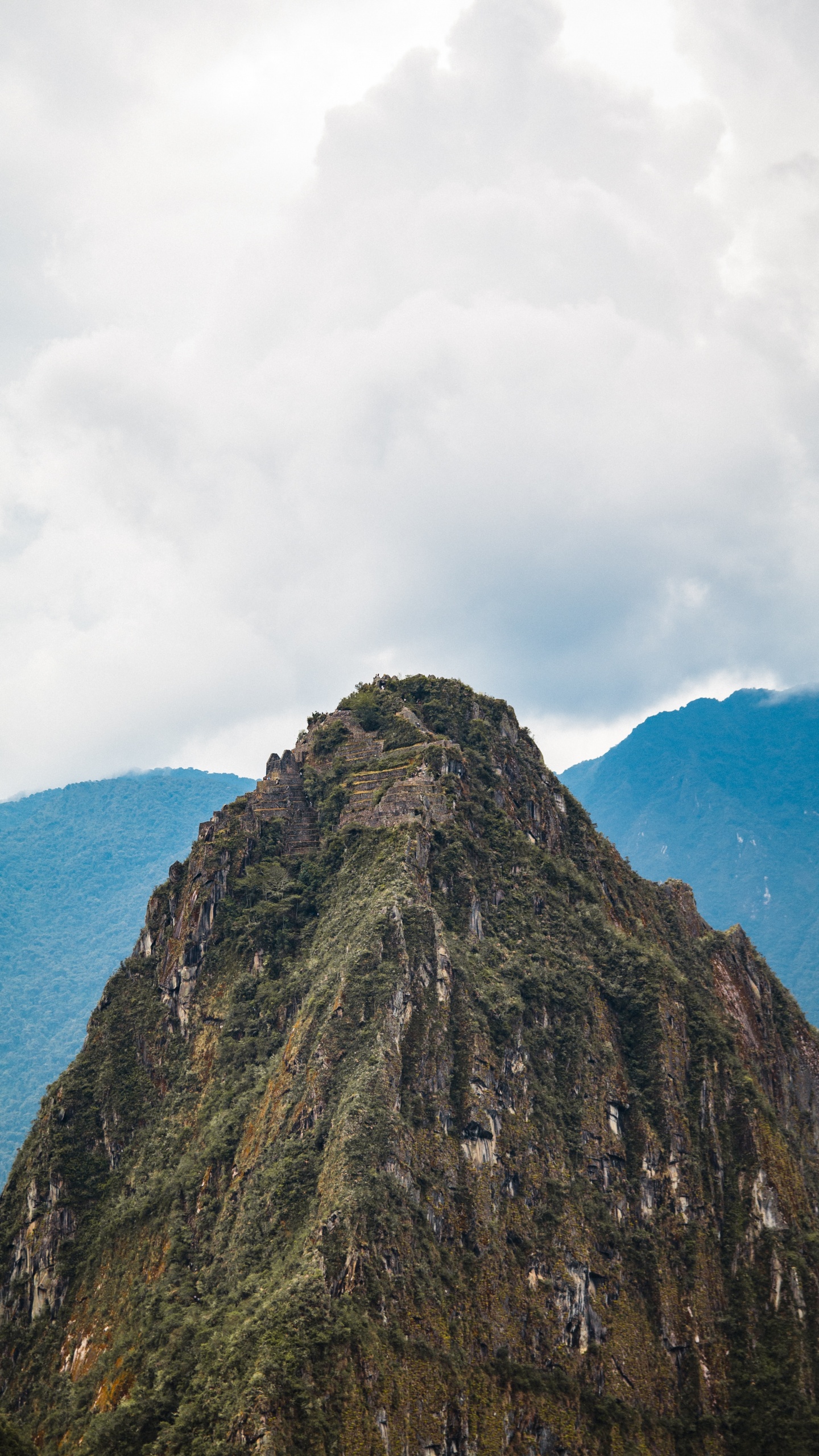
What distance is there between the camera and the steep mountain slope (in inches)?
2066

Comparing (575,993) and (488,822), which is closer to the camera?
(575,993)

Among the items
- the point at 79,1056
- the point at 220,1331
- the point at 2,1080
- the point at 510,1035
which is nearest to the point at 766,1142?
the point at 510,1035

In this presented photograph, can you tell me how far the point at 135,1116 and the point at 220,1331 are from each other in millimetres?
25358

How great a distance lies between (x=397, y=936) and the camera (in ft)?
219

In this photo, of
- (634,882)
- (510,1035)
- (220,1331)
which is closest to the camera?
(220,1331)

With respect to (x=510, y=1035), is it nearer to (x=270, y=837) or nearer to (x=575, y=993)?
(x=575, y=993)

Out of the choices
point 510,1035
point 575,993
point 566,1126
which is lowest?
point 566,1126

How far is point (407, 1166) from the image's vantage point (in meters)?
57.9

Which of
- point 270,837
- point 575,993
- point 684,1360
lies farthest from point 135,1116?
point 684,1360

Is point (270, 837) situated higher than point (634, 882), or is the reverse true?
point (634, 882)

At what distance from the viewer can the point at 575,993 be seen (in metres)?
74.3

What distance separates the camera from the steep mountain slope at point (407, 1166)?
52469mm

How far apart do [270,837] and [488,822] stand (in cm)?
1813

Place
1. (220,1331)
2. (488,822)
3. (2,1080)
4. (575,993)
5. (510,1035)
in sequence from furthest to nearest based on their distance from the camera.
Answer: (2,1080), (488,822), (575,993), (510,1035), (220,1331)
